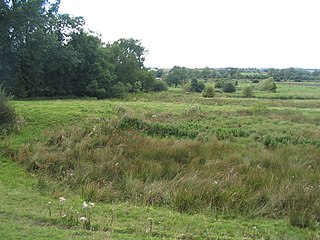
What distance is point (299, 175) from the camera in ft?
33.1

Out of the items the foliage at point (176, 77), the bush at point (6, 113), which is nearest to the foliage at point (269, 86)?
the foliage at point (176, 77)

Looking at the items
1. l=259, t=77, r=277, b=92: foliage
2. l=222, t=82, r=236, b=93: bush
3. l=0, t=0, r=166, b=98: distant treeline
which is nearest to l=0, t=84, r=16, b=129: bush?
l=0, t=0, r=166, b=98: distant treeline

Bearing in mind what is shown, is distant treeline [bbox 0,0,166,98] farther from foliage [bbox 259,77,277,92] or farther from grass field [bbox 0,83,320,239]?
foliage [bbox 259,77,277,92]

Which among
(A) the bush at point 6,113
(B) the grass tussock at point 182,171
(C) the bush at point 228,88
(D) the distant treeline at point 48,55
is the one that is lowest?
(C) the bush at point 228,88

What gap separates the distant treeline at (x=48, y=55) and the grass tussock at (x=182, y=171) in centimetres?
2234

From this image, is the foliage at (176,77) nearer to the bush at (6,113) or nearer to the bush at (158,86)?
the bush at (158,86)

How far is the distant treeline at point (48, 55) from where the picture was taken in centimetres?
3222

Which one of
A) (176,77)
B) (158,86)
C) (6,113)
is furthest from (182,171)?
(176,77)

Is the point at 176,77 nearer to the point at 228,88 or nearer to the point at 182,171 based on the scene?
the point at 228,88

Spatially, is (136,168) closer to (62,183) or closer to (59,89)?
(62,183)

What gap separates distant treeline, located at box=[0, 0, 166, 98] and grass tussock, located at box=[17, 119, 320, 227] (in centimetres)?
2234

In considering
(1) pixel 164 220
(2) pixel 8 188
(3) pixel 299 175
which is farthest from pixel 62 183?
(3) pixel 299 175

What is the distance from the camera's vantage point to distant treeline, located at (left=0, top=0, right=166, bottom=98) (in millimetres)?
32219

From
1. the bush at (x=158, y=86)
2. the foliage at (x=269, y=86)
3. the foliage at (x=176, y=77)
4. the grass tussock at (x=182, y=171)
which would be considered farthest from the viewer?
the foliage at (x=176, y=77)
